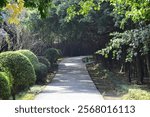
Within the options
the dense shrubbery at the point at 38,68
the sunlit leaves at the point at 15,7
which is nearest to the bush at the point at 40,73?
the dense shrubbery at the point at 38,68

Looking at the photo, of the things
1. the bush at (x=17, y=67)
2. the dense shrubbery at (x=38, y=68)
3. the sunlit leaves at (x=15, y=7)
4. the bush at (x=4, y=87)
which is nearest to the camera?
the sunlit leaves at (x=15, y=7)

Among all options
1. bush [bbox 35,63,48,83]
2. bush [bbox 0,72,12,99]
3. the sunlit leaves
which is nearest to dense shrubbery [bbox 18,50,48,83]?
bush [bbox 35,63,48,83]

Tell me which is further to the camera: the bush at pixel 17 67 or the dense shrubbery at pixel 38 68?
the dense shrubbery at pixel 38 68

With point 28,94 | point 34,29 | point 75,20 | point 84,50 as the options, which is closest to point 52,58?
point 34,29

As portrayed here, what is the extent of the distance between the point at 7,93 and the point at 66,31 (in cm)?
1528

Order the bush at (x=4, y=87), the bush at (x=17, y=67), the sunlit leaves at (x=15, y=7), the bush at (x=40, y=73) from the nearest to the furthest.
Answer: the sunlit leaves at (x=15, y=7)
the bush at (x=4, y=87)
the bush at (x=17, y=67)
the bush at (x=40, y=73)

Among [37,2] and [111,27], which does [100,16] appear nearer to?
[111,27]

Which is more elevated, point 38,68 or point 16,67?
point 16,67

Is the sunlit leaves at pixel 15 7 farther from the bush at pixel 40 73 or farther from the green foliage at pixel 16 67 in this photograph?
the bush at pixel 40 73

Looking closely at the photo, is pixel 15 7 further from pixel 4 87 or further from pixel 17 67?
pixel 4 87

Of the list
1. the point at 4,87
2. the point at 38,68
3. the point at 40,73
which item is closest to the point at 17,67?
the point at 4,87

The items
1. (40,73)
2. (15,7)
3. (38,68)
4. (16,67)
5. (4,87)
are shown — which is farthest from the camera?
(40,73)

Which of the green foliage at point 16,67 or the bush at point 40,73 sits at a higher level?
the green foliage at point 16,67

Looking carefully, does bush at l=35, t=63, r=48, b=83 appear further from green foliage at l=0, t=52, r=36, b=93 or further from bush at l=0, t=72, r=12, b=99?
bush at l=0, t=72, r=12, b=99
